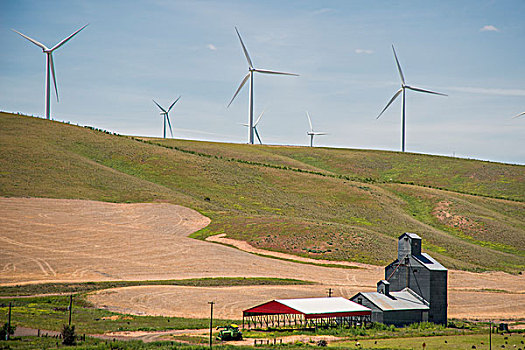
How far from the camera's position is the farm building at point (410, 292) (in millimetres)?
59969

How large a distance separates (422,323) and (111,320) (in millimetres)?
29100

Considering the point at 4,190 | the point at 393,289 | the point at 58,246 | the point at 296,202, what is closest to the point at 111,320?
the point at 393,289

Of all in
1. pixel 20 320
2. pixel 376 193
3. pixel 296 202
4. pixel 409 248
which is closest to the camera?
pixel 20 320

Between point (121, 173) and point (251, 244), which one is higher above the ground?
point (121, 173)

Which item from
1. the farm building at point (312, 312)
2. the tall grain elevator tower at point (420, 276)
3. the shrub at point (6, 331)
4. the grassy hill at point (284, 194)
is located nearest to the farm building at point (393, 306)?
the tall grain elevator tower at point (420, 276)

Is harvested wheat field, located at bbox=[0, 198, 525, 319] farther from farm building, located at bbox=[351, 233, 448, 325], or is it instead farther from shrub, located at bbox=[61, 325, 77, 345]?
shrub, located at bbox=[61, 325, 77, 345]

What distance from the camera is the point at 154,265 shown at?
84750mm

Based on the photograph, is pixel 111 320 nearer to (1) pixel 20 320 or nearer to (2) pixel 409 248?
(1) pixel 20 320

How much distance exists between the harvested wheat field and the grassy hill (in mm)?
6914

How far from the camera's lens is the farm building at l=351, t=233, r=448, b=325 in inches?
2361

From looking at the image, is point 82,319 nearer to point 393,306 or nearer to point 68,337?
point 68,337

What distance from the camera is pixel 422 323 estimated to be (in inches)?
2389

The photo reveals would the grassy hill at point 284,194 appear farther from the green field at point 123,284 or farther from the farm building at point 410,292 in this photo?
the farm building at point 410,292

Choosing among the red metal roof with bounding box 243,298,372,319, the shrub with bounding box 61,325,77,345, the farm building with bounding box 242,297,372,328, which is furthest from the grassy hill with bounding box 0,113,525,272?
the shrub with bounding box 61,325,77,345
